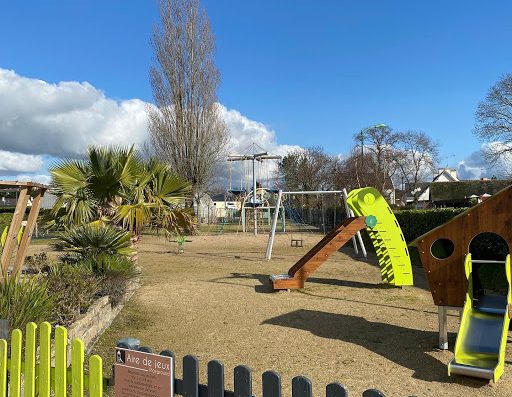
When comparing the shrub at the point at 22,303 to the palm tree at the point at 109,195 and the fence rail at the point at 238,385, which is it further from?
the palm tree at the point at 109,195

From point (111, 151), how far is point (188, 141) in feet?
77.6

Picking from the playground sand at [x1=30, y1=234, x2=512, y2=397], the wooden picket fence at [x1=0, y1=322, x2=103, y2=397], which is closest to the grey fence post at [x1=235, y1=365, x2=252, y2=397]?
the wooden picket fence at [x1=0, y1=322, x2=103, y2=397]

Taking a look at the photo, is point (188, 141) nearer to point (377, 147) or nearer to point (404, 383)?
point (377, 147)

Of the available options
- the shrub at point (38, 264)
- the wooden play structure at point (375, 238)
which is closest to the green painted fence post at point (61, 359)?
the shrub at point (38, 264)

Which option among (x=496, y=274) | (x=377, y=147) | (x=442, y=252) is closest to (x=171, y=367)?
(x=442, y=252)

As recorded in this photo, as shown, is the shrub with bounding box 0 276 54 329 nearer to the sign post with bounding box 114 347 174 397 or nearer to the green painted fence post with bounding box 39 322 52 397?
the green painted fence post with bounding box 39 322 52 397

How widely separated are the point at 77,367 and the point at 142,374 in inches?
19.1

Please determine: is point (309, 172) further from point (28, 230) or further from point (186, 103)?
point (28, 230)

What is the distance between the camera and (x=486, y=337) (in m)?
4.90

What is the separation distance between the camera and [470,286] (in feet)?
17.8

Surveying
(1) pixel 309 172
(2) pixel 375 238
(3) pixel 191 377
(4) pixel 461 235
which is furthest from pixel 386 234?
(1) pixel 309 172

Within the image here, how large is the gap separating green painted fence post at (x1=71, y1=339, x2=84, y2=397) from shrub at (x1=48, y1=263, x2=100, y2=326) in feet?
9.11

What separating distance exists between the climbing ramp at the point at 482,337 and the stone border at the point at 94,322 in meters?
3.97

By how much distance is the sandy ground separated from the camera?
475 cm
